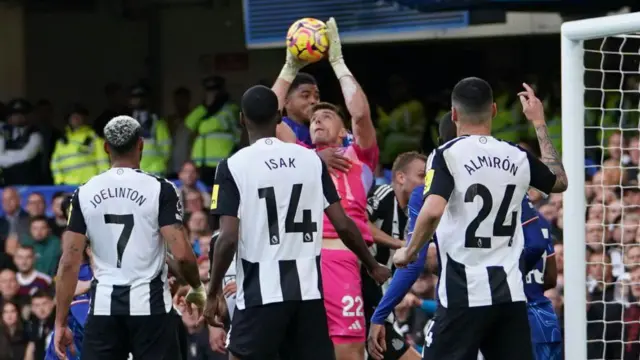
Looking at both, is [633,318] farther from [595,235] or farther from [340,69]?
[340,69]

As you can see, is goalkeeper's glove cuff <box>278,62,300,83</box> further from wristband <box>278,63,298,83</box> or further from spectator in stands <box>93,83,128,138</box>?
spectator in stands <box>93,83,128,138</box>

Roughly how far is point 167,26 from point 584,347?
13.5 metres

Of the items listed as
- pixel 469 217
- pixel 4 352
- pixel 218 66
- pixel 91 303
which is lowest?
pixel 4 352

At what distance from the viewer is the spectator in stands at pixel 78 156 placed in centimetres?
1659

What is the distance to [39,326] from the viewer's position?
44.4ft

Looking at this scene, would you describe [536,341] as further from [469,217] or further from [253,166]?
[253,166]

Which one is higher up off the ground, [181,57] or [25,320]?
[181,57]

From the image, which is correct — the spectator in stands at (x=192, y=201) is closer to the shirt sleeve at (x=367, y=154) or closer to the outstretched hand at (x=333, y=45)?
the shirt sleeve at (x=367, y=154)

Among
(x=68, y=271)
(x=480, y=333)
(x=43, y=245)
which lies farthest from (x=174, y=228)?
(x=43, y=245)

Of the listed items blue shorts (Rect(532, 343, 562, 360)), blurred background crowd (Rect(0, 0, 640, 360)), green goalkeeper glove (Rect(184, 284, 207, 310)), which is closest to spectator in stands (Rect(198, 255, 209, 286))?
Result: blurred background crowd (Rect(0, 0, 640, 360))

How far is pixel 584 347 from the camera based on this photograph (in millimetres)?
8258

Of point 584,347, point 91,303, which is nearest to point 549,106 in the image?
point 584,347

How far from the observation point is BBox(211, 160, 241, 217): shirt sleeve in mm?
7406

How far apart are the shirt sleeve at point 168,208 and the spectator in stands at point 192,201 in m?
6.40
